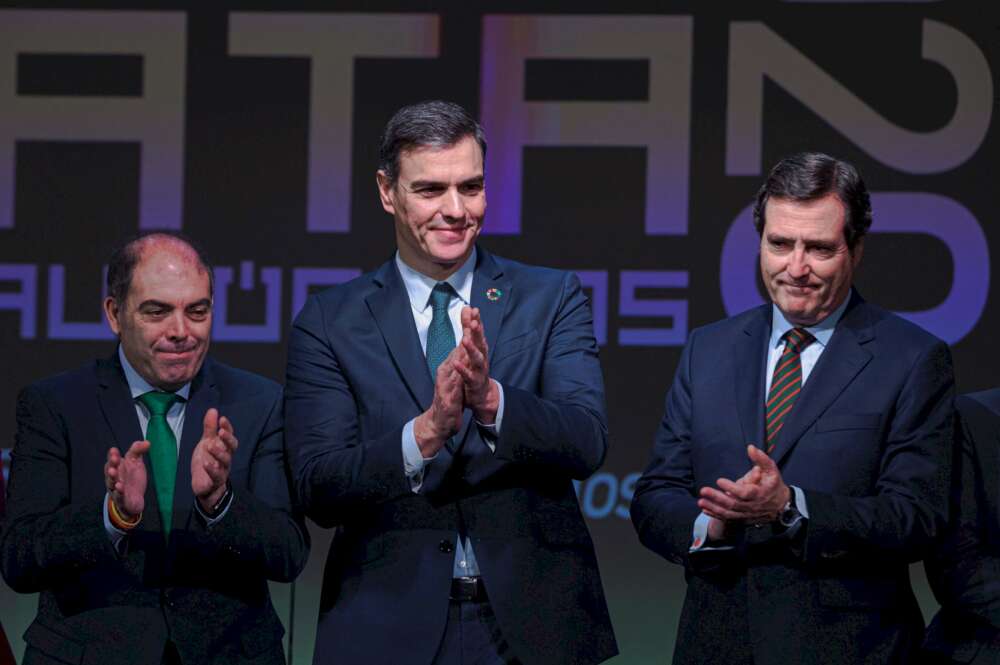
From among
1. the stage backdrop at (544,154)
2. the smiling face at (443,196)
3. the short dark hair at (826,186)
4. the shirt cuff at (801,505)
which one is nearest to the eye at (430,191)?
the smiling face at (443,196)

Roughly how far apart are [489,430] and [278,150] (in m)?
2.68

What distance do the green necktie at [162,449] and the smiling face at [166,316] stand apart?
0.03m

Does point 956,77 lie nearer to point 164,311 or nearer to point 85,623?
point 164,311

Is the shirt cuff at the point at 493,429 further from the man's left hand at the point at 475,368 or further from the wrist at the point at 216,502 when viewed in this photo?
the wrist at the point at 216,502

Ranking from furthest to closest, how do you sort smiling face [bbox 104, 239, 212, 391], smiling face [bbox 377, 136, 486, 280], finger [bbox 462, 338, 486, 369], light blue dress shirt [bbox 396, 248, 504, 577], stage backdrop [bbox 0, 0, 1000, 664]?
stage backdrop [bbox 0, 0, 1000, 664], smiling face [bbox 104, 239, 212, 391], smiling face [bbox 377, 136, 486, 280], light blue dress shirt [bbox 396, 248, 504, 577], finger [bbox 462, 338, 486, 369]

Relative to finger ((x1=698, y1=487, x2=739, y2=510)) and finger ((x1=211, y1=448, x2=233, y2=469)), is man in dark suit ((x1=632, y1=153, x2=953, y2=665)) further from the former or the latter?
finger ((x1=211, y1=448, x2=233, y2=469))

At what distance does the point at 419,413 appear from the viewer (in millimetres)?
3229

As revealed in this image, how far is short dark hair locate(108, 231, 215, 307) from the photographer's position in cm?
346

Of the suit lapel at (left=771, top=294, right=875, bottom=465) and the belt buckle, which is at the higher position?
the suit lapel at (left=771, top=294, right=875, bottom=465)

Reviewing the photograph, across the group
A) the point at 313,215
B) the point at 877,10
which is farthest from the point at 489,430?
the point at 877,10

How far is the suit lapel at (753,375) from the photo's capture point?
10.8 ft

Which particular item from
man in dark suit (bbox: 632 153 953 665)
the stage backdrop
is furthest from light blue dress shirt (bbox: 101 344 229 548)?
the stage backdrop

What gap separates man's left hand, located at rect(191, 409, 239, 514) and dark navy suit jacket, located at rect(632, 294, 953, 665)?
918 mm

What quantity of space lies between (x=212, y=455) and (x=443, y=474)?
0.48 m
